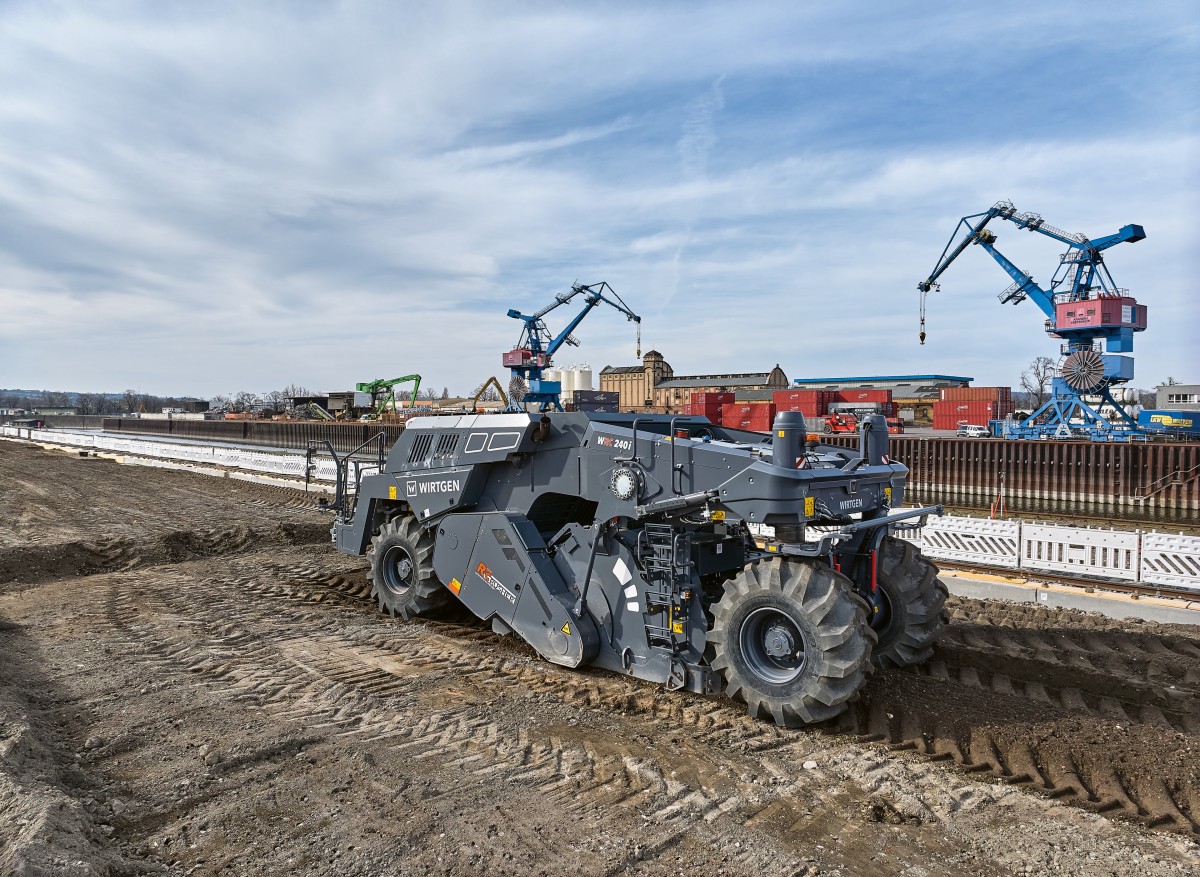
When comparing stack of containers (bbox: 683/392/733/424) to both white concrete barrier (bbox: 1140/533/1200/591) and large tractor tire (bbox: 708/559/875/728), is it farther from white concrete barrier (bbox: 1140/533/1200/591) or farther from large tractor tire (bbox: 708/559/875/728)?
large tractor tire (bbox: 708/559/875/728)

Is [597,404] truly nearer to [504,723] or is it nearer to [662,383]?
[504,723]

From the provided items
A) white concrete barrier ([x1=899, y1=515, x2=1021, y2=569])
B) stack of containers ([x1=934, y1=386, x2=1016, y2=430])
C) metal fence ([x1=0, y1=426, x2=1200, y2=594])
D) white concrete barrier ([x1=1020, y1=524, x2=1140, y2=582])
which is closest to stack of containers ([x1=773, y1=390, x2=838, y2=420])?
stack of containers ([x1=934, y1=386, x2=1016, y2=430])

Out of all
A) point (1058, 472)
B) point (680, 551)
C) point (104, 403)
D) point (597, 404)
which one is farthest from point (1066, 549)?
point (104, 403)

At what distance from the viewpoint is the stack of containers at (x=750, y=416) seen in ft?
121

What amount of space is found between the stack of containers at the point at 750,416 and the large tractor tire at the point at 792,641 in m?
30.7

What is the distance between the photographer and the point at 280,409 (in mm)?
77875

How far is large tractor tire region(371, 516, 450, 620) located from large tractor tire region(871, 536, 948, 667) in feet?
14.6

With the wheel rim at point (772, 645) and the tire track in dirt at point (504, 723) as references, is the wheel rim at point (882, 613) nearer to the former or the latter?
the wheel rim at point (772, 645)

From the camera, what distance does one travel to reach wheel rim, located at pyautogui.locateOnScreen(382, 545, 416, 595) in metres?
8.56

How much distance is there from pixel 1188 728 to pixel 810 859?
354cm

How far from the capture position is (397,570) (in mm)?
8711

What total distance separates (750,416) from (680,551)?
32670mm

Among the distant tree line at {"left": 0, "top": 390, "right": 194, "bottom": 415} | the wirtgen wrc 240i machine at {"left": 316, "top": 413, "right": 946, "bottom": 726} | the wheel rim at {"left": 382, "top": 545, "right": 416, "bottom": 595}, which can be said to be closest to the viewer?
the wirtgen wrc 240i machine at {"left": 316, "top": 413, "right": 946, "bottom": 726}

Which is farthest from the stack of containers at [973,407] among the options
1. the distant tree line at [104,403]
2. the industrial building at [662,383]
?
the distant tree line at [104,403]
